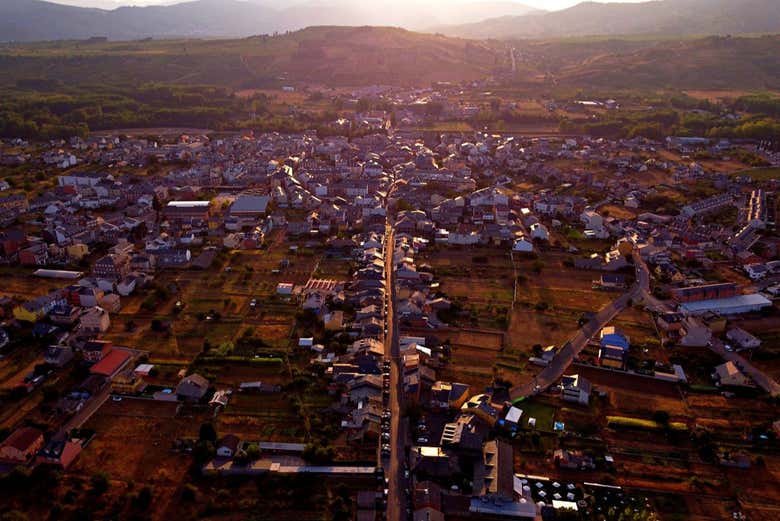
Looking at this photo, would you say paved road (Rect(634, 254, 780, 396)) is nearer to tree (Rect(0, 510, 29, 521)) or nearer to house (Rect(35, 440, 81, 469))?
house (Rect(35, 440, 81, 469))

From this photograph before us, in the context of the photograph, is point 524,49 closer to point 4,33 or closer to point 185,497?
point 185,497

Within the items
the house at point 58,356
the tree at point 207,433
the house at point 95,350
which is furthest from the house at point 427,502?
the house at point 58,356

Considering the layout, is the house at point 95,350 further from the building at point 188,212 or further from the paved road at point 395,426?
the building at point 188,212

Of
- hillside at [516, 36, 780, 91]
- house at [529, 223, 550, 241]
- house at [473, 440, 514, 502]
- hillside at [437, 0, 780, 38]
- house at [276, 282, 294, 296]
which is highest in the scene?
hillside at [437, 0, 780, 38]

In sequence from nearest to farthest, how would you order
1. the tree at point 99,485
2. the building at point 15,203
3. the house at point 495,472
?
the house at point 495,472 → the tree at point 99,485 → the building at point 15,203

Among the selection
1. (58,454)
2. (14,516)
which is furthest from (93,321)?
(14,516)

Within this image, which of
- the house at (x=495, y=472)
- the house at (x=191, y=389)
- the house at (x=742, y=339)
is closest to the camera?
the house at (x=495, y=472)

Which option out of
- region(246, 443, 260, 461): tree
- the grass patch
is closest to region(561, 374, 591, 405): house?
the grass patch
